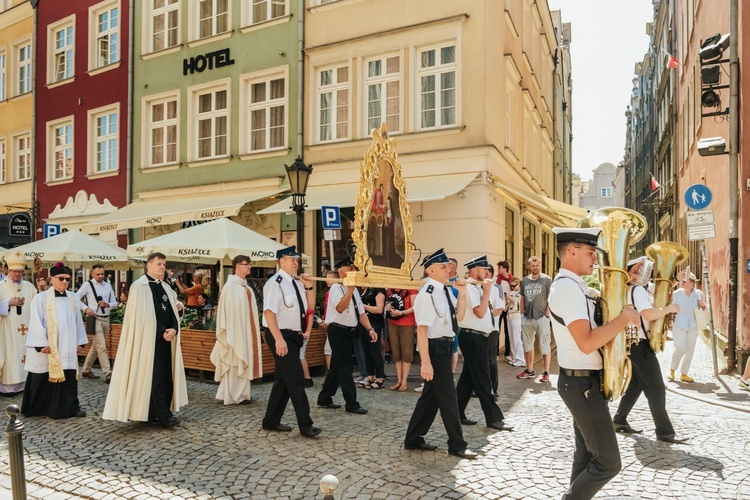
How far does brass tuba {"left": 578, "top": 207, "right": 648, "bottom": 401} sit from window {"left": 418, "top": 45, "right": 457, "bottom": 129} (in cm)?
988

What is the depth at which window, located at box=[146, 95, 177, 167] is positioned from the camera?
1872 centimetres

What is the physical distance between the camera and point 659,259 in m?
7.09

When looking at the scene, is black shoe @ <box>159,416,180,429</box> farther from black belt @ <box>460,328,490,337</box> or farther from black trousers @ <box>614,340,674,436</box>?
black trousers @ <box>614,340,674,436</box>

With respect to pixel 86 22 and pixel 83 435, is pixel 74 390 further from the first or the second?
pixel 86 22

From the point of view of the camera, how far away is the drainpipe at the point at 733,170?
11.1 metres

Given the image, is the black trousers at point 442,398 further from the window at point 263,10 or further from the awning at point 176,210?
the window at point 263,10

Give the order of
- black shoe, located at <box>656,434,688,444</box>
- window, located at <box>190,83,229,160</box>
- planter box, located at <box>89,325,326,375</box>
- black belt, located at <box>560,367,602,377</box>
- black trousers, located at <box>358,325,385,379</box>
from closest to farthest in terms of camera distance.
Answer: black belt, located at <box>560,367,602,377</box>
black shoe, located at <box>656,434,688,444</box>
black trousers, located at <box>358,325,385,379</box>
planter box, located at <box>89,325,326,375</box>
window, located at <box>190,83,229,160</box>

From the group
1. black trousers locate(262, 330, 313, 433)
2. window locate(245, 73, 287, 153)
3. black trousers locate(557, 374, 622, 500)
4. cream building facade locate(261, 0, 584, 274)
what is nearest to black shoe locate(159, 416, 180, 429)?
black trousers locate(262, 330, 313, 433)

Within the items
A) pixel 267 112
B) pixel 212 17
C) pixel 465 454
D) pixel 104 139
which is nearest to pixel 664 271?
pixel 465 454

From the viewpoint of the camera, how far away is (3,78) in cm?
→ 2447

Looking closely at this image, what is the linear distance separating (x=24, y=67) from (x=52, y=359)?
19.6 m

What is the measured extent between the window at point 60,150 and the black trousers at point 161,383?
1610 centimetres

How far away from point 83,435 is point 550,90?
2266 centimetres

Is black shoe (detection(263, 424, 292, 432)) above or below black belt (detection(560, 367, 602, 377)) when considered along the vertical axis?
below
